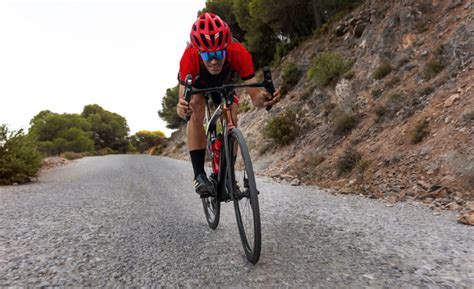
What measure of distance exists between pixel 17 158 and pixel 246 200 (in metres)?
7.78

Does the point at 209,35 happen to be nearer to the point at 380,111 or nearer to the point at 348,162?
the point at 348,162

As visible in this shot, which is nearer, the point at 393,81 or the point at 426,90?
the point at 426,90

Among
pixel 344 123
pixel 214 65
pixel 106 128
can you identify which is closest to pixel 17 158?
pixel 214 65

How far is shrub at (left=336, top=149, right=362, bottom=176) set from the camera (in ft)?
23.5

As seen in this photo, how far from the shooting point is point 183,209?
4859 mm

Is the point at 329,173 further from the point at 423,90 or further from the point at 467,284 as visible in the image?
the point at 467,284

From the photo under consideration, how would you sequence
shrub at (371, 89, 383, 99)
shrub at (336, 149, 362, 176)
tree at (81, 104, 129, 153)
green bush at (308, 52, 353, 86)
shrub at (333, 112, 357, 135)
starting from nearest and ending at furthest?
shrub at (336, 149, 362, 176)
shrub at (333, 112, 357, 135)
shrub at (371, 89, 383, 99)
green bush at (308, 52, 353, 86)
tree at (81, 104, 129, 153)

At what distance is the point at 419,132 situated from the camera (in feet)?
21.2

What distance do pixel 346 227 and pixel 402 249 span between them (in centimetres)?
78

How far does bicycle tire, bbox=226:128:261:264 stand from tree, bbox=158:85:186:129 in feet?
141

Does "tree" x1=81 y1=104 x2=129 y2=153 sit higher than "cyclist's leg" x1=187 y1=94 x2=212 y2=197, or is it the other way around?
"tree" x1=81 y1=104 x2=129 y2=153

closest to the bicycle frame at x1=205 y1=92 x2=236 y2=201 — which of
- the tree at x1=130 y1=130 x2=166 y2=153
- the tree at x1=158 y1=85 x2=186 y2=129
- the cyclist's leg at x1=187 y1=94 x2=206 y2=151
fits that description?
the cyclist's leg at x1=187 y1=94 x2=206 y2=151

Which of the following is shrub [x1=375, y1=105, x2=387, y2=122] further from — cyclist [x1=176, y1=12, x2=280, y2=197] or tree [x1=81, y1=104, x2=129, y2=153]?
tree [x1=81, y1=104, x2=129, y2=153]

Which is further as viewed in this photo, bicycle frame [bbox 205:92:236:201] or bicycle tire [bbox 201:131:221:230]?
bicycle tire [bbox 201:131:221:230]
